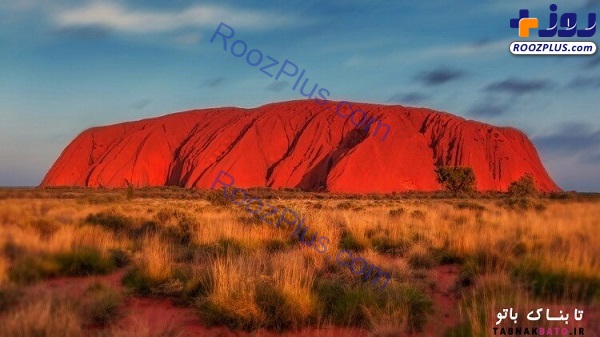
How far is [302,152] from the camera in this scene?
221ft

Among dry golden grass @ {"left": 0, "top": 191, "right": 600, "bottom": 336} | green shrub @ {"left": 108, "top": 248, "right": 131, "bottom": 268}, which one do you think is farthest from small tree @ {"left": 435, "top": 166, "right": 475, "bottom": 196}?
green shrub @ {"left": 108, "top": 248, "right": 131, "bottom": 268}

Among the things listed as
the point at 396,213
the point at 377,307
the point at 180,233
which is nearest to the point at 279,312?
the point at 377,307

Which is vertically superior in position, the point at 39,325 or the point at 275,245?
the point at 275,245

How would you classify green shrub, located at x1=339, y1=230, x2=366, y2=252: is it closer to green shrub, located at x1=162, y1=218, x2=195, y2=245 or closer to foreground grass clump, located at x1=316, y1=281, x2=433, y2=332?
green shrub, located at x1=162, y1=218, x2=195, y2=245

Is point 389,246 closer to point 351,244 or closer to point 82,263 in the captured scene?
point 351,244

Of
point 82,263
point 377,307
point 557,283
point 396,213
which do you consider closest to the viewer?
point 377,307

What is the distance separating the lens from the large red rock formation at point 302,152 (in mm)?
64125

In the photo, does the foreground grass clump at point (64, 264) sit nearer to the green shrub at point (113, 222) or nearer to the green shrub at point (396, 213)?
the green shrub at point (113, 222)

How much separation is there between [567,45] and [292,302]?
910cm

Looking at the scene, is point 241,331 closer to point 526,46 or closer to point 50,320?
point 50,320

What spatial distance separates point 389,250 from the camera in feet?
32.1

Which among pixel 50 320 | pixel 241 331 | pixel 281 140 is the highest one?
pixel 281 140

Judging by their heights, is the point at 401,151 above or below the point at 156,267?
above

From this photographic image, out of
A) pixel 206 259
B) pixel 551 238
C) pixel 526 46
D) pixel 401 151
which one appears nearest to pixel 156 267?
pixel 206 259
